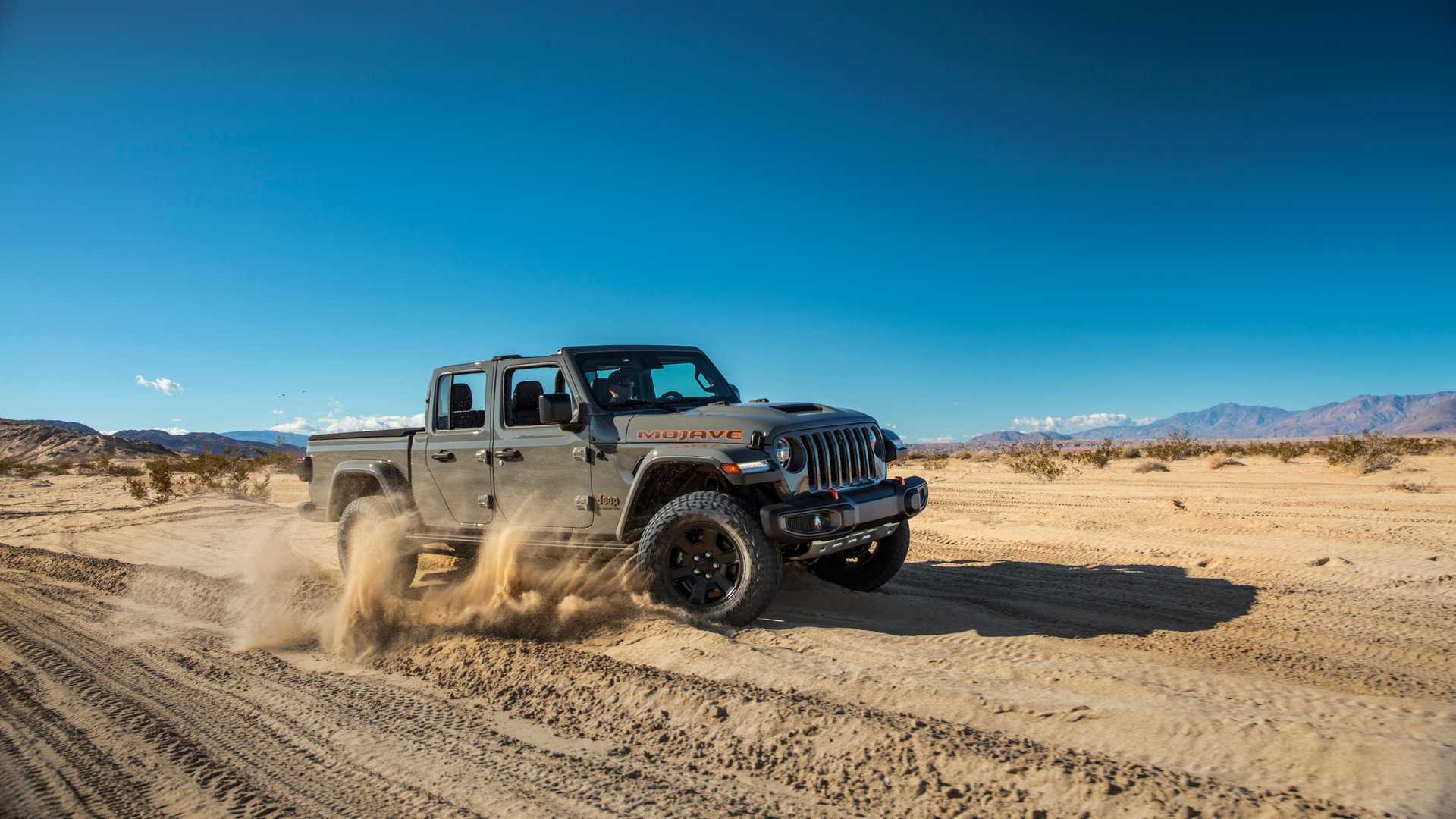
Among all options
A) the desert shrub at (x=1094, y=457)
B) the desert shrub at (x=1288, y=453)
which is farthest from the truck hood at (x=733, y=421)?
the desert shrub at (x=1288, y=453)

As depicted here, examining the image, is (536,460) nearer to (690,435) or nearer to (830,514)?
(690,435)

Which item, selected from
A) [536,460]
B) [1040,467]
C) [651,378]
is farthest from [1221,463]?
[536,460]

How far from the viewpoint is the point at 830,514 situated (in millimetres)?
4828

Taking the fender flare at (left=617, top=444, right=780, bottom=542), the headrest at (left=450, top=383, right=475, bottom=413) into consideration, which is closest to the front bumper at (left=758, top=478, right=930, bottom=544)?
the fender flare at (left=617, top=444, right=780, bottom=542)

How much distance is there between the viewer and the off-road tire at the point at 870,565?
613 cm

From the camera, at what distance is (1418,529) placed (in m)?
8.72

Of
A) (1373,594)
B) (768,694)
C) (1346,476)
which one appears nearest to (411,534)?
(768,694)

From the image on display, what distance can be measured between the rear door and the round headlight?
98.1 inches

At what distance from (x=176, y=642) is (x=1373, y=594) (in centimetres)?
905

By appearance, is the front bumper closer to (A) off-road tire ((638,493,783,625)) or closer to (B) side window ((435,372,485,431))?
(A) off-road tire ((638,493,783,625))

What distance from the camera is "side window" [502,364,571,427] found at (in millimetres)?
6156

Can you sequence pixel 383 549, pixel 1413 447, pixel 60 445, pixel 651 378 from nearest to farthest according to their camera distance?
pixel 383 549 < pixel 651 378 < pixel 1413 447 < pixel 60 445

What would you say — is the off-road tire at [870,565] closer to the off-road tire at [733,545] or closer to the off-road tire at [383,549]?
the off-road tire at [733,545]

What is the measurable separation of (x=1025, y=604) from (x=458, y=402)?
4958mm
